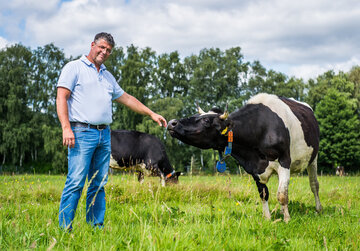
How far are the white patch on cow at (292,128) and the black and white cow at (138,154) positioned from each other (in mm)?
7301

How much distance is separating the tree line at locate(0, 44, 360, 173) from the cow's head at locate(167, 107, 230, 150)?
28666mm

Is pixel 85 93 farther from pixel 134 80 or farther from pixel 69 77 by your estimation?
pixel 134 80

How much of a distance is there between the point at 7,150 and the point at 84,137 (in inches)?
1495

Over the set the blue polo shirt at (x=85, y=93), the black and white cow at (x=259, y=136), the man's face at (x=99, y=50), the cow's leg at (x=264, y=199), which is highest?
the man's face at (x=99, y=50)

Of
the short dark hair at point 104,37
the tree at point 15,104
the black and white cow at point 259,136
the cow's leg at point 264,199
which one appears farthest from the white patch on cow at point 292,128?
the tree at point 15,104

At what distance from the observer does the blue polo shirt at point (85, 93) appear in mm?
3971

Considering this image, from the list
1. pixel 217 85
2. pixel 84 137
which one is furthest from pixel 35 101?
pixel 84 137

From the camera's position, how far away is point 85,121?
3.99 meters

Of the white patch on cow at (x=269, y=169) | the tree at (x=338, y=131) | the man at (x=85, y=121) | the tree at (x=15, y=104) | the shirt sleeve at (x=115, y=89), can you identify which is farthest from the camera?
the tree at (x=338, y=131)

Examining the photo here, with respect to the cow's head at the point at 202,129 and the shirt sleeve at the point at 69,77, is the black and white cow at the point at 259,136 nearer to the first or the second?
the cow's head at the point at 202,129

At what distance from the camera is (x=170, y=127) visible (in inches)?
186

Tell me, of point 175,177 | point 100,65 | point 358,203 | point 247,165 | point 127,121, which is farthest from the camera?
point 127,121

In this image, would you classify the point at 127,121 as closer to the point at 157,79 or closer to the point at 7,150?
the point at 157,79

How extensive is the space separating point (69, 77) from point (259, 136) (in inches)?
116
